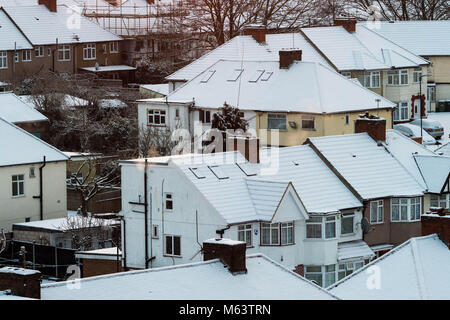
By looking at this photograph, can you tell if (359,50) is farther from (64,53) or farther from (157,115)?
(64,53)

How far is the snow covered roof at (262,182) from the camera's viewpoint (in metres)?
43.3

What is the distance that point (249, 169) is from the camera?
45.2 m

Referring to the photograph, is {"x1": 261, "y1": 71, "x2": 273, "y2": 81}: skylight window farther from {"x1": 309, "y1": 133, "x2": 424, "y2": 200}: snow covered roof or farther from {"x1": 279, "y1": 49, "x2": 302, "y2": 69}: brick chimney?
{"x1": 309, "y1": 133, "x2": 424, "y2": 200}: snow covered roof

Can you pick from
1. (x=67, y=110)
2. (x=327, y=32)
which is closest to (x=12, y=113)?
(x=67, y=110)

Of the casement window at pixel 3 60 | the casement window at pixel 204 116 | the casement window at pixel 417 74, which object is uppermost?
the casement window at pixel 3 60

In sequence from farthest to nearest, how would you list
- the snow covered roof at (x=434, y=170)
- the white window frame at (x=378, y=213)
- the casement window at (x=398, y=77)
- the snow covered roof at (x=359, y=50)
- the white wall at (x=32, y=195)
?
Answer: 1. the casement window at (x=398, y=77)
2. the snow covered roof at (x=359, y=50)
3. the white wall at (x=32, y=195)
4. the snow covered roof at (x=434, y=170)
5. the white window frame at (x=378, y=213)

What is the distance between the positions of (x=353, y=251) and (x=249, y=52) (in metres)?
27.0

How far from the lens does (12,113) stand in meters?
66.6

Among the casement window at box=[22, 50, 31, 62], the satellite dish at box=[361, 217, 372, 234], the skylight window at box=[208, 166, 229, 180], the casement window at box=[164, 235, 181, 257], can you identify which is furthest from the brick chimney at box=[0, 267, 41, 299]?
the casement window at box=[22, 50, 31, 62]

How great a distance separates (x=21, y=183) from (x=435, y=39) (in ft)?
115

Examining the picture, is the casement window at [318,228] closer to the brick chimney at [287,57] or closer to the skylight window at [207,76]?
the brick chimney at [287,57]

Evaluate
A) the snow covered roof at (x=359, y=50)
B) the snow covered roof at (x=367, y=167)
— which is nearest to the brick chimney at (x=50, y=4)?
the snow covered roof at (x=359, y=50)

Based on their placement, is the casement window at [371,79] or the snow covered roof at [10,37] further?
the snow covered roof at [10,37]

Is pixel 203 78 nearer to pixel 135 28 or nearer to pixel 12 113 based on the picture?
pixel 12 113
